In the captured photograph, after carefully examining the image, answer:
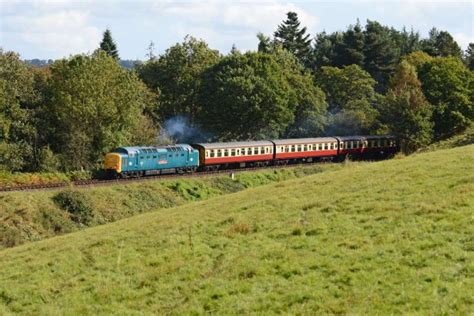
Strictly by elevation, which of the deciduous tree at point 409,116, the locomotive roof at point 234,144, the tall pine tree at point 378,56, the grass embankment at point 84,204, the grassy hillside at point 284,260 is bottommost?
the grass embankment at point 84,204

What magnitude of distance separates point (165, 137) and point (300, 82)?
1815cm

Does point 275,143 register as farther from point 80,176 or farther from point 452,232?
point 452,232

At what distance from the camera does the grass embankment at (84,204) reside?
31672 millimetres

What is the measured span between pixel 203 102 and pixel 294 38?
4956 centimetres

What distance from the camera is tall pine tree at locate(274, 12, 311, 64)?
107m

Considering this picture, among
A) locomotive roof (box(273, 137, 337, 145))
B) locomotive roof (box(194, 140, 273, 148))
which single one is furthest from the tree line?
locomotive roof (box(194, 140, 273, 148))

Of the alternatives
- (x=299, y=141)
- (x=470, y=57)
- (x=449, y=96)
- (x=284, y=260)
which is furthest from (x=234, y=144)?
(x=470, y=57)

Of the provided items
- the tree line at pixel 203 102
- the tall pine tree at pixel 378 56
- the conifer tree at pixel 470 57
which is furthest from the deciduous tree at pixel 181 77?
the conifer tree at pixel 470 57

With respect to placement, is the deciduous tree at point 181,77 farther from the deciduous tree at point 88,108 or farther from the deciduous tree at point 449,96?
the deciduous tree at point 449,96

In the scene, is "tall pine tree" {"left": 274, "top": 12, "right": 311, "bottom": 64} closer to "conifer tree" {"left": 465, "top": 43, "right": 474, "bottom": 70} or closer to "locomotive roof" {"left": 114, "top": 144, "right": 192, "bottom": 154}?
"conifer tree" {"left": 465, "top": 43, "right": 474, "bottom": 70}

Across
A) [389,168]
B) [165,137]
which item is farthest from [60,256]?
[165,137]

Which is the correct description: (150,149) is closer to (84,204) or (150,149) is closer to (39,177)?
(39,177)

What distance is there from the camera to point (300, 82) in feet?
226

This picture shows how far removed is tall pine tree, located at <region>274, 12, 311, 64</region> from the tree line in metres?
24.8
